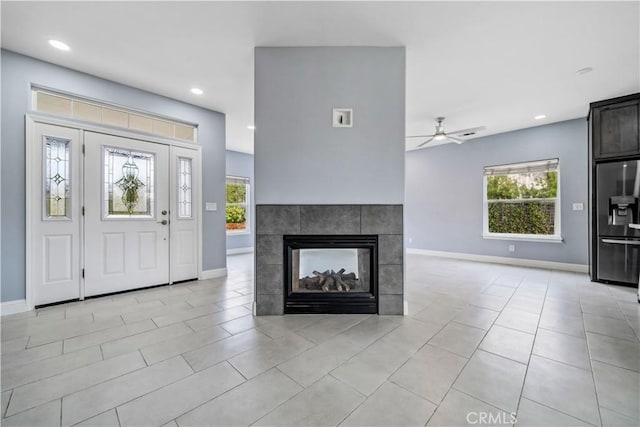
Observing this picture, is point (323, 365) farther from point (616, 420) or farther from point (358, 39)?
point (358, 39)

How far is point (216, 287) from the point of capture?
145 inches

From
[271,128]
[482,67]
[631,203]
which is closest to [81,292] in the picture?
[271,128]

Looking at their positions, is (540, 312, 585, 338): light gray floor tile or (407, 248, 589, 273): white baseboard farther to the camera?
(407, 248, 589, 273): white baseboard

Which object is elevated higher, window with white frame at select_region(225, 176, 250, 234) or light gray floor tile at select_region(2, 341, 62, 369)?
window with white frame at select_region(225, 176, 250, 234)

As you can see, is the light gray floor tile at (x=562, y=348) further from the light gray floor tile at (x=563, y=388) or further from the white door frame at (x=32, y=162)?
the white door frame at (x=32, y=162)

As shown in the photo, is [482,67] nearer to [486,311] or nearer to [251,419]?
[486,311]

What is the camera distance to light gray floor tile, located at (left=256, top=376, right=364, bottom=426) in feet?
4.27

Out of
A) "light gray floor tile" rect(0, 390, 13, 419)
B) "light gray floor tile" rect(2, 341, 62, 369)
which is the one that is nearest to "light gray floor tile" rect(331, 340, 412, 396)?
"light gray floor tile" rect(0, 390, 13, 419)

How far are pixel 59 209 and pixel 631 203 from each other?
7.50 meters

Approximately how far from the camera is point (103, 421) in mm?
1301

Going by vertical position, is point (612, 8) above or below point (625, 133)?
above

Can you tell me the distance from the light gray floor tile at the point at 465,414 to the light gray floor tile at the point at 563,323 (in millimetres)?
1504

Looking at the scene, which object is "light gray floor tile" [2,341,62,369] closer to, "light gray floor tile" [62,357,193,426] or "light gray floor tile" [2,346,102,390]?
"light gray floor tile" [2,346,102,390]

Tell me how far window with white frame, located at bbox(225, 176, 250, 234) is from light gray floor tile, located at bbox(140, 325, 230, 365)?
4854mm
